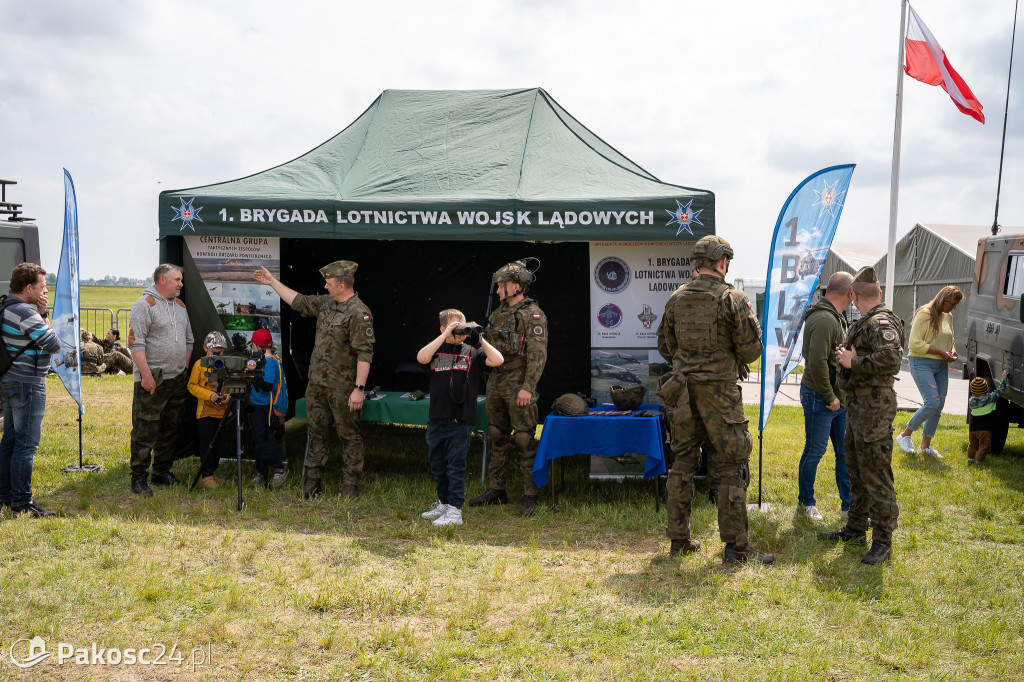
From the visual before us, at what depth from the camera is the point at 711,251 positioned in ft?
→ 15.7

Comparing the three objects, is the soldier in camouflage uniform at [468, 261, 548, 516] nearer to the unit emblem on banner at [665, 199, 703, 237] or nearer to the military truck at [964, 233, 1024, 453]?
the unit emblem on banner at [665, 199, 703, 237]

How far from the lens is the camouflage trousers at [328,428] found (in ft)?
20.5

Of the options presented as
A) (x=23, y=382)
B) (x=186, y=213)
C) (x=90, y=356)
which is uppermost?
(x=186, y=213)

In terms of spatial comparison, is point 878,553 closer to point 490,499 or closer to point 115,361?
point 490,499

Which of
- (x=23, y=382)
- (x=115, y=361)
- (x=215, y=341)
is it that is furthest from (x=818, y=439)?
(x=115, y=361)

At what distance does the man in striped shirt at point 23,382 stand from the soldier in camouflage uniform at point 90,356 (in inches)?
352

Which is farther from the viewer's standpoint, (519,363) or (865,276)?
(519,363)

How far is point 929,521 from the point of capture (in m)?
5.78

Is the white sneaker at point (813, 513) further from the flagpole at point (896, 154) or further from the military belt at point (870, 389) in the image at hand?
the flagpole at point (896, 154)

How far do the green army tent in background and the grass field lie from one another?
7.11 feet

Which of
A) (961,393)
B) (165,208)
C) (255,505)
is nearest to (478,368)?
(255,505)

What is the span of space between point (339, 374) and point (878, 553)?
407 centimetres

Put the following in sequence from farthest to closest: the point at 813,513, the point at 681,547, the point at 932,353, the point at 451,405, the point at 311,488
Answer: the point at 932,353, the point at 311,488, the point at 813,513, the point at 451,405, the point at 681,547

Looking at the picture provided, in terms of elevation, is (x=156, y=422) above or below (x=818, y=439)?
below
